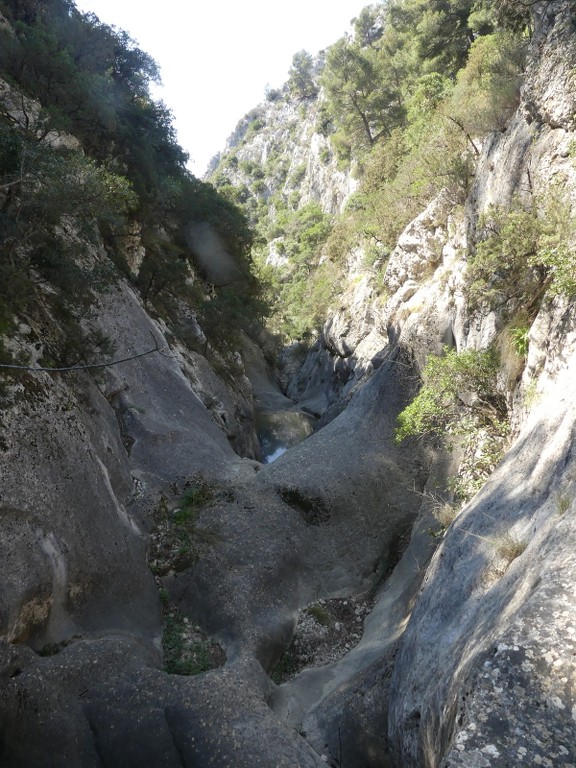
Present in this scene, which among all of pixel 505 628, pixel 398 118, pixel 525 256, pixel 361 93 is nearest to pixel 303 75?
pixel 361 93

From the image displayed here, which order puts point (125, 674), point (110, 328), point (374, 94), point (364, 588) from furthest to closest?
point (374, 94), point (110, 328), point (364, 588), point (125, 674)

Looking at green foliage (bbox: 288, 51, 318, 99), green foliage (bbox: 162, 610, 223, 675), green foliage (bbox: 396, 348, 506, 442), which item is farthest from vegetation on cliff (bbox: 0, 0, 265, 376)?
green foliage (bbox: 288, 51, 318, 99)

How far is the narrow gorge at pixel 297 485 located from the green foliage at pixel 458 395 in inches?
3.2

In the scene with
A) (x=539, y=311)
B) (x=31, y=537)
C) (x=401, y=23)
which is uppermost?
(x=401, y=23)

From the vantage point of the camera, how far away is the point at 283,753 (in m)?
7.92

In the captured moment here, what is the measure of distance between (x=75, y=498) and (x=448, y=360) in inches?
387

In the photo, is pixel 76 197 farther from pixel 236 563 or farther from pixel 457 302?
pixel 457 302

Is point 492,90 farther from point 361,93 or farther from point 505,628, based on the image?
point 361,93

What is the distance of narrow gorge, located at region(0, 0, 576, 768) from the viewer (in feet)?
23.1

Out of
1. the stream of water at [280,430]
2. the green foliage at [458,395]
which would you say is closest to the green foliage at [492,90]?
the green foliage at [458,395]

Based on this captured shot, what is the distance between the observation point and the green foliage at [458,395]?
1295 cm

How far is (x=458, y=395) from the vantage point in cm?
1396

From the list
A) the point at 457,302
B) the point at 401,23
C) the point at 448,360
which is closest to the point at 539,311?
the point at 448,360

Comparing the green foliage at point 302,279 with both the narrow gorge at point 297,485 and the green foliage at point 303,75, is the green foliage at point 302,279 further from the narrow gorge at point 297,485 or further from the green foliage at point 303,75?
the green foliage at point 303,75
